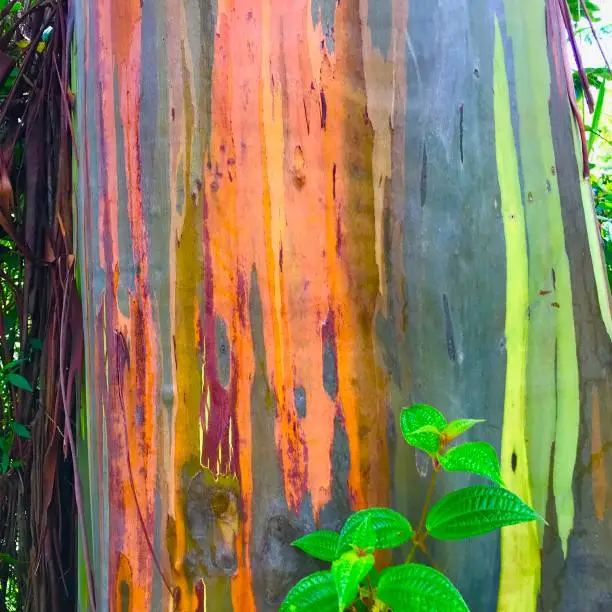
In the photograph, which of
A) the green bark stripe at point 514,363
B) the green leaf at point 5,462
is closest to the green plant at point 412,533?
the green bark stripe at point 514,363

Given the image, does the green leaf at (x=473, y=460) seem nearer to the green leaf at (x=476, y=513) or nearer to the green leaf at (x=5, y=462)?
the green leaf at (x=476, y=513)

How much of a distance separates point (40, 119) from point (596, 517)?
1129 mm

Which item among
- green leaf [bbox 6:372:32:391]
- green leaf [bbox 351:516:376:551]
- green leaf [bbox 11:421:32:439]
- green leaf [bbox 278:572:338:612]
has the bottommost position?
green leaf [bbox 278:572:338:612]

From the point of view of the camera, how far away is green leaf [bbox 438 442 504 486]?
1.75 ft

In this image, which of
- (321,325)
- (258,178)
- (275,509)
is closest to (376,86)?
(258,178)

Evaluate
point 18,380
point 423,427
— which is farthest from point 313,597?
point 18,380

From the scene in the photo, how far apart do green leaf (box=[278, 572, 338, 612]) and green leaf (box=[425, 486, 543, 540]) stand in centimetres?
11

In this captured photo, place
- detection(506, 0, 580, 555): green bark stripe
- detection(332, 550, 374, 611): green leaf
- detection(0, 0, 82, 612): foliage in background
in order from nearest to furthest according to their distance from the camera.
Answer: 1. detection(332, 550, 374, 611): green leaf
2. detection(506, 0, 580, 555): green bark stripe
3. detection(0, 0, 82, 612): foliage in background

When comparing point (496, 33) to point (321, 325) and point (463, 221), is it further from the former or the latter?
point (321, 325)

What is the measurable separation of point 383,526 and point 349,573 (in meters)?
0.09

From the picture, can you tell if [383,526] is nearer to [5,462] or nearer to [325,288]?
[325,288]

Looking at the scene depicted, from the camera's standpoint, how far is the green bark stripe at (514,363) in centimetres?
68

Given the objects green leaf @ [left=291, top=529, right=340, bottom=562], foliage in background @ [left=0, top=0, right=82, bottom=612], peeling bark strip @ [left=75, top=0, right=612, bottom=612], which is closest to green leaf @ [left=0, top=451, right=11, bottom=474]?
foliage in background @ [left=0, top=0, right=82, bottom=612]

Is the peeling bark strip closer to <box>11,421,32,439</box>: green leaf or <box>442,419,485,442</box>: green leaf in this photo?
<box>442,419,485,442</box>: green leaf
